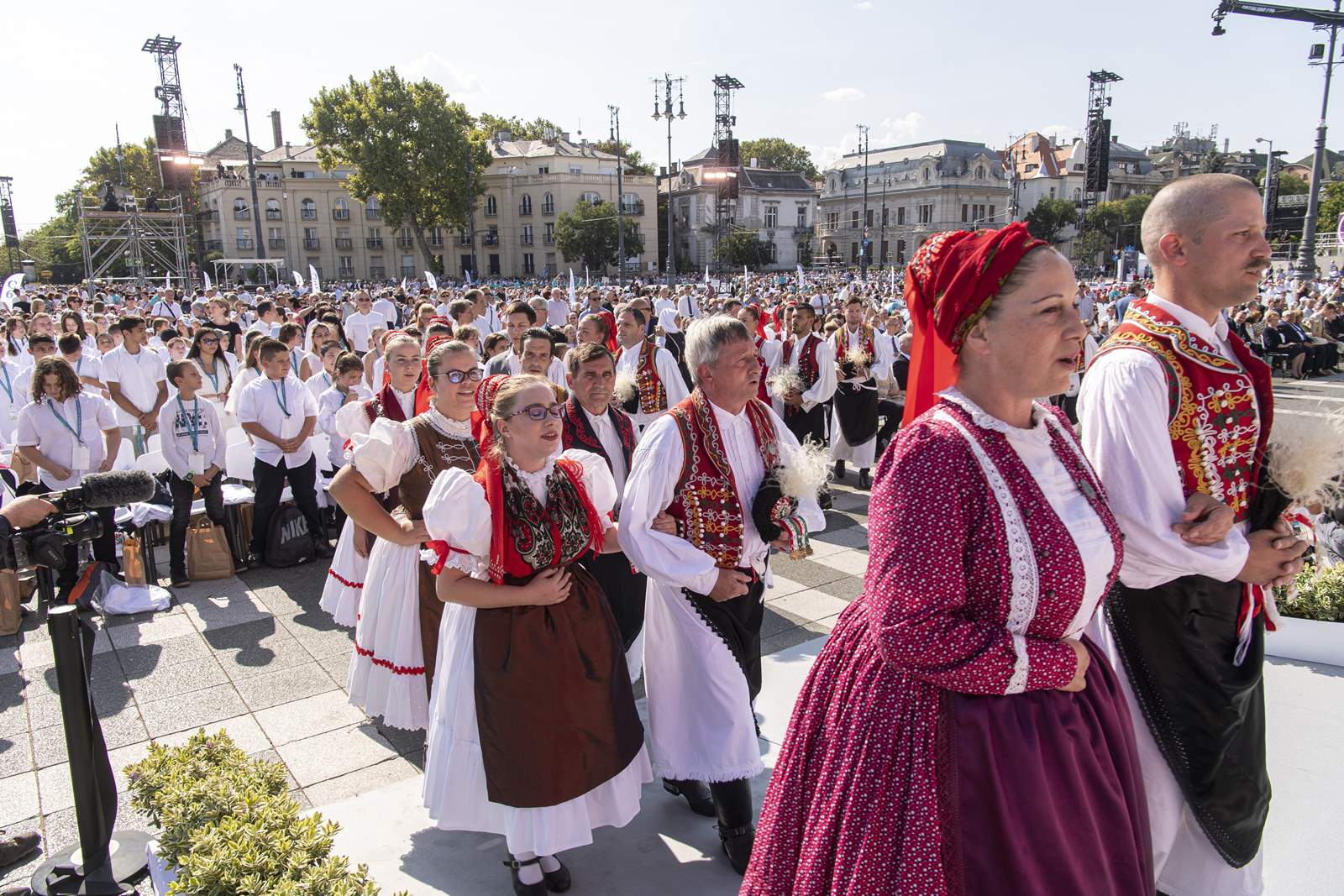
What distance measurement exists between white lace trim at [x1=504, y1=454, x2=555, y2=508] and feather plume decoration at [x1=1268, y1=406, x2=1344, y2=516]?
6.96 ft

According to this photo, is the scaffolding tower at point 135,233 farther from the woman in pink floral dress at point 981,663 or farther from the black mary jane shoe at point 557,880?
the woman in pink floral dress at point 981,663

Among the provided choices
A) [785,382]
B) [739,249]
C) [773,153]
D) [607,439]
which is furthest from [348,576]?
[773,153]

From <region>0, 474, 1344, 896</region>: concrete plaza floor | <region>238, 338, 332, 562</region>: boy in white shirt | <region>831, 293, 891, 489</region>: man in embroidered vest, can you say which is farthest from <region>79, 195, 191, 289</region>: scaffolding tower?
<region>0, 474, 1344, 896</region>: concrete plaza floor

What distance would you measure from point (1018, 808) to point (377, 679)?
307 centimetres

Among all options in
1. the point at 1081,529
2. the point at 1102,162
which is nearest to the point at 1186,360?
the point at 1081,529

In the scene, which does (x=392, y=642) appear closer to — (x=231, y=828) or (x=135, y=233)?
(x=231, y=828)

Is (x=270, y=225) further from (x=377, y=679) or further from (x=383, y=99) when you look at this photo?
(x=377, y=679)

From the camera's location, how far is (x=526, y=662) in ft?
8.90

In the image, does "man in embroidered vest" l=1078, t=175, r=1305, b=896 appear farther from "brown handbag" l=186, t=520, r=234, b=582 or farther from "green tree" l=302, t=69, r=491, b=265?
"green tree" l=302, t=69, r=491, b=265

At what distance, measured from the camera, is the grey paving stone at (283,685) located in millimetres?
4594

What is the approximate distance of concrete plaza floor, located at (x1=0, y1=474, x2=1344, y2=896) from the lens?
122 inches

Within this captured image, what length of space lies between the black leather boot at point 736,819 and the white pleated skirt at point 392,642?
1.47m

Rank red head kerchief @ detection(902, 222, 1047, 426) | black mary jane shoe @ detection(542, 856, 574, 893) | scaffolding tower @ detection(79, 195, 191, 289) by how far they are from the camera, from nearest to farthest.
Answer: red head kerchief @ detection(902, 222, 1047, 426)
black mary jane shoe @ detection(542, 856, 574, 893)
scaffolding tower @ detection(79, 195, 191, 289)

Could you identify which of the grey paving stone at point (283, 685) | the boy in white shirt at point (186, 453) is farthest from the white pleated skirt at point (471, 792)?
the boy in white shirt at point (186, 453)
